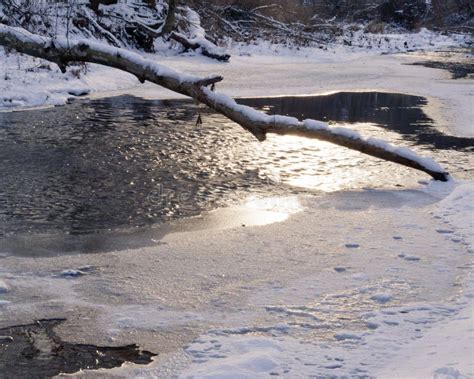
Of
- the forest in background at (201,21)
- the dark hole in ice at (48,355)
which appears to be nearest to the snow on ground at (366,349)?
the dark hole in ice at (48,355)

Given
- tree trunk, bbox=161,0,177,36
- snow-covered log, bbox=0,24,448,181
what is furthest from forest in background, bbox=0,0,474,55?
snow-covered log, bbox=0,24,448,181

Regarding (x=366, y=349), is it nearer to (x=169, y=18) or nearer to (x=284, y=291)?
(x=284, y=291)

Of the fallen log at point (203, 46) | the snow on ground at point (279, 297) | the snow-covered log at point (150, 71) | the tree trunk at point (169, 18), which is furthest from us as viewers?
the fallen log at point (203, 46)

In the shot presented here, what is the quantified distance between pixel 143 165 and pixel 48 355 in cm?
443

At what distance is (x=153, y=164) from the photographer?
780cm

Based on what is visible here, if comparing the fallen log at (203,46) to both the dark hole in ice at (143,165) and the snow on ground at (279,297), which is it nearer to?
the dark hole in ice at (143,165)

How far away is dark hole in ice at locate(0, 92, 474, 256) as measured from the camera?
5.82 meters

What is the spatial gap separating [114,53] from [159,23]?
16197mm

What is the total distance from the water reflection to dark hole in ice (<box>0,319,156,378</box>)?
192 centimetres

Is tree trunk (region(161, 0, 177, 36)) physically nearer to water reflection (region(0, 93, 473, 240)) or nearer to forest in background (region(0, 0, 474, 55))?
forest in background (region(0, 0, 474, 55))

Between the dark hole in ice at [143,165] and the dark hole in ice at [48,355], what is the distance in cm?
140

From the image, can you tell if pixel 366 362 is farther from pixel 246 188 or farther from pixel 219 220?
pixel 246 188

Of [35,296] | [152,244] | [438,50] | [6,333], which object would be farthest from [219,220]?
[438,50]

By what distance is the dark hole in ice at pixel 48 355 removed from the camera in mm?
3295
